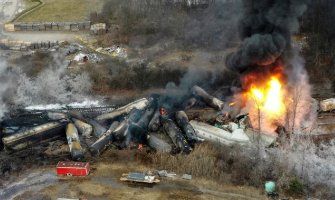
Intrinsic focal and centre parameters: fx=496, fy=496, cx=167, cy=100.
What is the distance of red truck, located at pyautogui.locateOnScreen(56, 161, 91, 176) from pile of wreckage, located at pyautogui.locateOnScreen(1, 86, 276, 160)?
1557 millimetres

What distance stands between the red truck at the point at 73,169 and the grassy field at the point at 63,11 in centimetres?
3587

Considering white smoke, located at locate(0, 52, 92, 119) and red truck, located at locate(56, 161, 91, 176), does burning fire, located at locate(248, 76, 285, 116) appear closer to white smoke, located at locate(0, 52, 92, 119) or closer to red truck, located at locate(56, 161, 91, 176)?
red truck, located at locate(56, 161, 91, 176)

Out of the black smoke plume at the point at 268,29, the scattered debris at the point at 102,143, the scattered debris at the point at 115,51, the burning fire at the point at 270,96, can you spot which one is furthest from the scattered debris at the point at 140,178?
the scattered debris at the point at 115,51

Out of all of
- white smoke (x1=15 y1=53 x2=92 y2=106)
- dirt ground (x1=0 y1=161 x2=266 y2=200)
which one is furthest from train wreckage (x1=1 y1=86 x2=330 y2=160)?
white smoke (x1=15 y1=53 x2=92 y2=106)

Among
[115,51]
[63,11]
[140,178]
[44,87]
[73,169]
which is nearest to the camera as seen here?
[140,178]

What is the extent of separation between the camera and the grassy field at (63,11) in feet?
236

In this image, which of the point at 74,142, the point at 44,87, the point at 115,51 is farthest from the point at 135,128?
the point at 115,51

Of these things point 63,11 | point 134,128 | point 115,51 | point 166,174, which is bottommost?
point 166,174

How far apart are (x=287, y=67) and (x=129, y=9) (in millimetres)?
28856

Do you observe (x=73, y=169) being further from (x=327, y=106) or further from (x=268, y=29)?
(x=327, y=106)

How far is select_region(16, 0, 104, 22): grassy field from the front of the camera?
71812 mm

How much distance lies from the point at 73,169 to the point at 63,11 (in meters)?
41.0

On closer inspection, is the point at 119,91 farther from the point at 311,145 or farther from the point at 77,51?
the point at 311,145

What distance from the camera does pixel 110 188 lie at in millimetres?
37812
